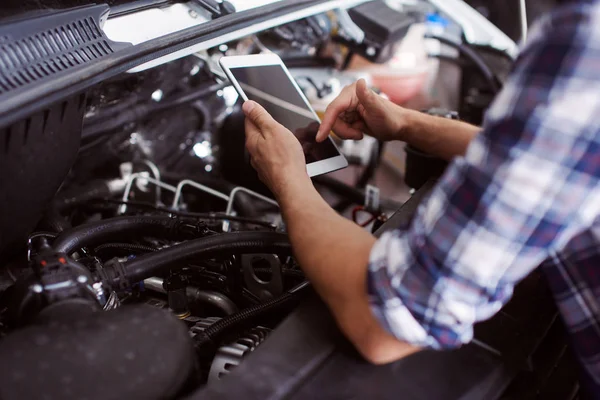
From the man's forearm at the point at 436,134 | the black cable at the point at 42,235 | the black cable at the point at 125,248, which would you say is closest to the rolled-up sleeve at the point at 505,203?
the man's forearm at the point at 436,134

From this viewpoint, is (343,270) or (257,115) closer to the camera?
(343,270)

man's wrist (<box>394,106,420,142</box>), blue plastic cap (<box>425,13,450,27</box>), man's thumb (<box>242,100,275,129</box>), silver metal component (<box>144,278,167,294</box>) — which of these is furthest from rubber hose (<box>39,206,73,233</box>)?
blue plastic cap (<box>425,13,450,27</box>)

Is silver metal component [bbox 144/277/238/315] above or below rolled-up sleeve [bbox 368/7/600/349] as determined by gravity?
below

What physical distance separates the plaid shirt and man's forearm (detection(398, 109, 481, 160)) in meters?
0.38

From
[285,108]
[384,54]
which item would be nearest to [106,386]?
[285,108]

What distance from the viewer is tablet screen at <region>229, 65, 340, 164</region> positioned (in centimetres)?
99

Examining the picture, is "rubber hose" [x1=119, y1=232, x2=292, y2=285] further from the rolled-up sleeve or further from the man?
the rolled-up sleeve

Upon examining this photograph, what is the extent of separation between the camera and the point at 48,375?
20.9 inches

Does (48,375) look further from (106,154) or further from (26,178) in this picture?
(106,154)

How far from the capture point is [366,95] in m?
0.97

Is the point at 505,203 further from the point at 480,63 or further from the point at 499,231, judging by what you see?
the point at 480,63

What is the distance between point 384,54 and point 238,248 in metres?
1.29

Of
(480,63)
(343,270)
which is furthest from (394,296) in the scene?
(480,63)

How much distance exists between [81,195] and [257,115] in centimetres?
63
